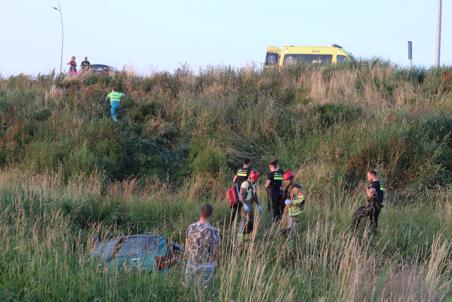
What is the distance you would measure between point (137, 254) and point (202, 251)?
2.83ft

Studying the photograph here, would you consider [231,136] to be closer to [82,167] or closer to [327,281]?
[82,167]

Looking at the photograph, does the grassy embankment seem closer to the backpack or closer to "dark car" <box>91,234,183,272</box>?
"dark car" <box>91,234,183,272</box>

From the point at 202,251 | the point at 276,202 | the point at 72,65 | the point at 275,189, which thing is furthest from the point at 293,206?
the point at 72,65

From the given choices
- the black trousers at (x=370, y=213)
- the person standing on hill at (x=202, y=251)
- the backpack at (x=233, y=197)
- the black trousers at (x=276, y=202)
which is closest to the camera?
the person standing on hill at (x=202, y=251)

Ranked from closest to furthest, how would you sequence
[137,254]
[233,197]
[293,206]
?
[137,254] → [293,206] → [233,197]

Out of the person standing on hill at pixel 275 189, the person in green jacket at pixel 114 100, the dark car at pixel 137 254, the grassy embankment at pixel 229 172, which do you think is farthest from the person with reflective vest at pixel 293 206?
the person in green jacket at pixel 114 100

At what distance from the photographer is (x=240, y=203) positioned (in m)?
11.8

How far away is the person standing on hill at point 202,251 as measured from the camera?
237 inches

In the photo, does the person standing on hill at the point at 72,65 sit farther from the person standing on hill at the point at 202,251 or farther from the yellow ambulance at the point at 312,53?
the person standing on hill at the point at 202,251

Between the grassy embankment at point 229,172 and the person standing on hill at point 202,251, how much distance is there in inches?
5.8

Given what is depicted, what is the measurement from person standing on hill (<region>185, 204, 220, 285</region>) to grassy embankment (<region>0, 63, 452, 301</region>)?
5.8 inches

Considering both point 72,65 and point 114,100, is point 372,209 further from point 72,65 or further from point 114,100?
point 72,65

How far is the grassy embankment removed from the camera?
6.04m

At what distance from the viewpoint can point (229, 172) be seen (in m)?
16.3
